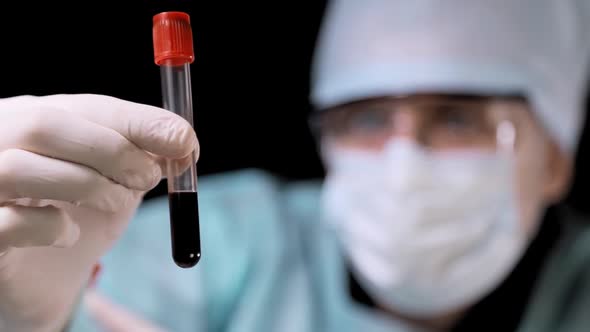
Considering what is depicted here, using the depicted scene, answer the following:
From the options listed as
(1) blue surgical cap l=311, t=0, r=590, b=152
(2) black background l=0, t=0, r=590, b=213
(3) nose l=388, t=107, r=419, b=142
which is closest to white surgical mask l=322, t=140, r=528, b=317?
(3) nose l=388, t=107, r=419, b=142

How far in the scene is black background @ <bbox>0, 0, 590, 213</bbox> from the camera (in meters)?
1.08

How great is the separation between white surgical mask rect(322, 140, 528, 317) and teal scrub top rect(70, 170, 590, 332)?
0.15 meters

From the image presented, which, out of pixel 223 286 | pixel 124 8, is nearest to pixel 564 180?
pixel 223 286

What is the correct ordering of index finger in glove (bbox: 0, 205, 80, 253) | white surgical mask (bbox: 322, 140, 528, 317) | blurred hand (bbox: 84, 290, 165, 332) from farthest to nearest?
white surgical mask (bbox: 322, 140, 528, 317), blurred hand (bbox: 84, 290, 165, 332), index finger in glove (bbox: 0, 205, 80, 253)

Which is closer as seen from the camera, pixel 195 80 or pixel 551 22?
pixel 551 22

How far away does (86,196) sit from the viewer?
0.50 metres

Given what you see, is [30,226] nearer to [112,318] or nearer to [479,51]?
[112,318]

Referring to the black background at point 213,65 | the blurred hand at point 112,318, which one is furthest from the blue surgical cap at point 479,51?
the blurred hand at point 112,318

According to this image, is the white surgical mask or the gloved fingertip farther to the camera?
the white surgical mask

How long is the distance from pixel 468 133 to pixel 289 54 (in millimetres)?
577

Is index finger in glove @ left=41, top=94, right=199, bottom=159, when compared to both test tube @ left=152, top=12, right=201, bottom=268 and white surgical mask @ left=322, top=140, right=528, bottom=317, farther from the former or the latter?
white surgical mask @ left=322, top=140, right=528, bottom=317

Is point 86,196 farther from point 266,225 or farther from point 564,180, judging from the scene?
point 564,180

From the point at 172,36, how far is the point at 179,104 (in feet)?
0.26

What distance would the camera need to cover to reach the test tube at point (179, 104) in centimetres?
49
